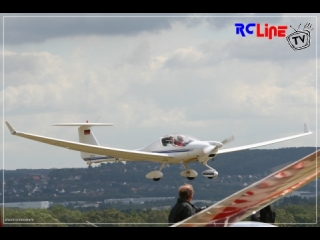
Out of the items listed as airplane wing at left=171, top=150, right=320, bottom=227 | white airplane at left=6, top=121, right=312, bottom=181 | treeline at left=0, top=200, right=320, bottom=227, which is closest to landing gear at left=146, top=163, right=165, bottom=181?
white airplane at left=6, top=121, right=312, bottom=181

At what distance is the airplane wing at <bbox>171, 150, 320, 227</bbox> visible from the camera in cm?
434

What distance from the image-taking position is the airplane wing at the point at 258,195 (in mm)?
4344

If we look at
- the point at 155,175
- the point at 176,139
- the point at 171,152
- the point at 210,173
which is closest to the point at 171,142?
the point at 176,139

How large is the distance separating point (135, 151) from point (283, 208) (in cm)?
1093

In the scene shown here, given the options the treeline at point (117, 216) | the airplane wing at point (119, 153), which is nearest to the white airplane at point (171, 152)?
the airplane wing at point (119, 153)

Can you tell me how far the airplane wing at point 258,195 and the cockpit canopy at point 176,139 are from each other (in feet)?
42.1

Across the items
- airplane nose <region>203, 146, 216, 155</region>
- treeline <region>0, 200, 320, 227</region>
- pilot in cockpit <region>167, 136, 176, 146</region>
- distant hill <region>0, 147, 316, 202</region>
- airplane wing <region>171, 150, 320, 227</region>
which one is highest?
pilot in cockpit <region>167, 136, 176, 146</region>

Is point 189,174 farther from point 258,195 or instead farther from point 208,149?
point 258,195

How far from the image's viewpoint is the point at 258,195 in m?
4.46

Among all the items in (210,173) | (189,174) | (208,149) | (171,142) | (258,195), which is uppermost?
(171,142)

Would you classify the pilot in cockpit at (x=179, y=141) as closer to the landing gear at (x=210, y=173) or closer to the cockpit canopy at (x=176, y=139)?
the cockpit canopy at (x=176, y=139)

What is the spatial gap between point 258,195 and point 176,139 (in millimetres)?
13115

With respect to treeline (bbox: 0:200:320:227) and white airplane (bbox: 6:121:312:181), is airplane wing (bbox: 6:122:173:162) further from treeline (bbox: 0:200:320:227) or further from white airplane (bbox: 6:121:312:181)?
treeline (bbox: 0:200:320:227)

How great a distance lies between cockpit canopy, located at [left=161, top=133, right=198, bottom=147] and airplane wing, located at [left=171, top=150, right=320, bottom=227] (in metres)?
12.8
